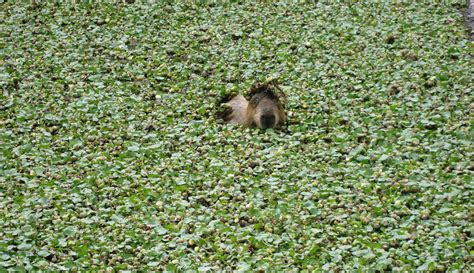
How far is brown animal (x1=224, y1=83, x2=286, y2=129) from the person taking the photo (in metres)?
6.16

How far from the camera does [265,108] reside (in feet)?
20.2

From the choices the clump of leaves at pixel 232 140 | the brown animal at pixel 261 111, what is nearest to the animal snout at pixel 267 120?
the brown animal at pixel 261 111

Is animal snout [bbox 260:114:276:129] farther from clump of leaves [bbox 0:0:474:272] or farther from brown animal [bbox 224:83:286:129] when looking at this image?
clump of leaves [bbox 0:0:474:272]

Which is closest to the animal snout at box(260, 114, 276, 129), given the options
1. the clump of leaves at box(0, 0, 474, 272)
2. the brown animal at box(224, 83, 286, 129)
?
the brown animal at box(224, 83, 286, 129)

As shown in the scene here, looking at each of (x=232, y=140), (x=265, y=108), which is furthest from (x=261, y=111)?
(x=232, y=140)

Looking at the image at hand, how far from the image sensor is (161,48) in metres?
7.84

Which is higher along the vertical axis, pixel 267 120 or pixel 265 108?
pixel 265 108

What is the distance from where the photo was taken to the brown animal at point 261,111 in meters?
6.16

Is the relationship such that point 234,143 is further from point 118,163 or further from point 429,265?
point 429,265

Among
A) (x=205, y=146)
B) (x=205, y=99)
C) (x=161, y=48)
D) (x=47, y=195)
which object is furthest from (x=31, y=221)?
(x=161, y=48)

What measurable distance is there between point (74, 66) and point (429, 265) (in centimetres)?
461

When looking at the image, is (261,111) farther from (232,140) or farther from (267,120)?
(232,140)

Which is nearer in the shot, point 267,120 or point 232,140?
point 232,140

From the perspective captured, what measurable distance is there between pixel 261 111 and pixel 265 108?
45mm
